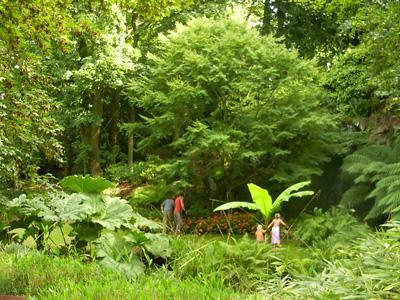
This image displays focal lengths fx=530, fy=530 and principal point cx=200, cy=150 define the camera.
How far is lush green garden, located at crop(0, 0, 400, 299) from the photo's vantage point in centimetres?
497

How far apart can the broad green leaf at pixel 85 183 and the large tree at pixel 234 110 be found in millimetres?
6658

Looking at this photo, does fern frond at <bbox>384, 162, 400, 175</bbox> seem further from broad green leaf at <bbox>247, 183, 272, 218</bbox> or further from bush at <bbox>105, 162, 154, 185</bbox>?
bush at <bbox>105, 162, 154, 185</bbox>

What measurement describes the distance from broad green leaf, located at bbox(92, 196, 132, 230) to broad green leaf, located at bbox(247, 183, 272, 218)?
155 inches

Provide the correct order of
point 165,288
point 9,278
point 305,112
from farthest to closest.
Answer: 1. point 305,112
2. point 9,278
3. point 165,288

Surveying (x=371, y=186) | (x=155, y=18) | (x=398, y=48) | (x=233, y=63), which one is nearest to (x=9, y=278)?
(x=155, y=18)

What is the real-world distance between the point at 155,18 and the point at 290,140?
9.53 meters

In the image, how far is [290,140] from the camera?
614 inches

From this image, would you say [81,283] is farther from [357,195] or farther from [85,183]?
[357,195]

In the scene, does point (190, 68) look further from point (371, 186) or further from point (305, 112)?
point (371, 186)

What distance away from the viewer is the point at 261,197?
431 inches

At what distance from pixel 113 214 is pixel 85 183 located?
833 millimetres

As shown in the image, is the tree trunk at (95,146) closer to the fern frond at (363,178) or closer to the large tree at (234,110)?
the large tree at (234,110)

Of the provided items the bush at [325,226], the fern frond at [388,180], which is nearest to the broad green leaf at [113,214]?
the bush at [325,226]

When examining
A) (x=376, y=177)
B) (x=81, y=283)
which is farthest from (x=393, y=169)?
(x=81, y=283)
